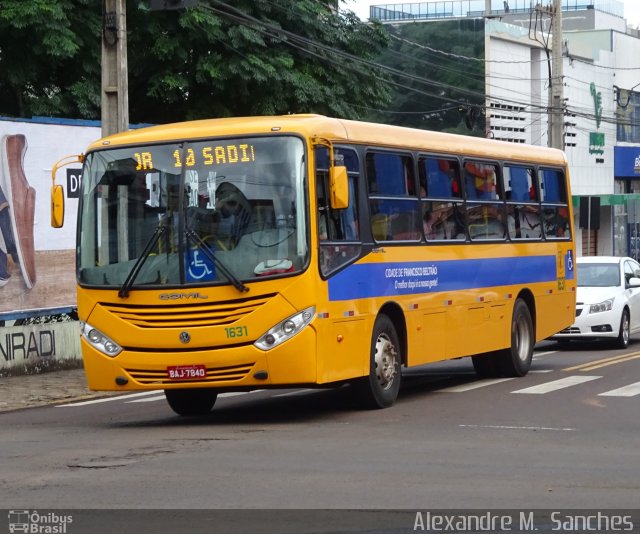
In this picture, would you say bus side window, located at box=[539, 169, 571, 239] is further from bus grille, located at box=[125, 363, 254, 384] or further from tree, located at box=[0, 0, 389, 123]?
tree, located at box=[0, 0, 389, 123]

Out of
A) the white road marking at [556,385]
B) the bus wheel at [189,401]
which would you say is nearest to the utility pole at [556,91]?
the white road marking at [556,385]

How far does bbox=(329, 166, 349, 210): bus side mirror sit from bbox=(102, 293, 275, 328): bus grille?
42.5 inches

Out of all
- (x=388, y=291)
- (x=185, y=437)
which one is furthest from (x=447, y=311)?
(x=185, y=437)

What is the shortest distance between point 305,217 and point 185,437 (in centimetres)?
235

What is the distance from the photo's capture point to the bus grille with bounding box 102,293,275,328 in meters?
13.2

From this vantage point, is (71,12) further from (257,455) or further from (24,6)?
(257,455)

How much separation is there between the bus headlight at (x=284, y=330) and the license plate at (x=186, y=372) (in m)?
0.59

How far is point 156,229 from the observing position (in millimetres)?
13648

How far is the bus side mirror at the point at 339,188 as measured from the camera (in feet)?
43.7

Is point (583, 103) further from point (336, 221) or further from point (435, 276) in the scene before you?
point (336, 221)

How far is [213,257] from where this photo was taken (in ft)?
43.8

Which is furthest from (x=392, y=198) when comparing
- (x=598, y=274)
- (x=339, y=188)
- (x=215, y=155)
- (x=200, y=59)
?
(x=200, y=59)

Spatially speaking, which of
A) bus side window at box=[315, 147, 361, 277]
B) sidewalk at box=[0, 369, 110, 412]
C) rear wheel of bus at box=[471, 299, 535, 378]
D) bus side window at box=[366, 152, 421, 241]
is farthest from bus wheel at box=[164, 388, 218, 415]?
rear wheel of bus at box=[471, 299, 535, 378]

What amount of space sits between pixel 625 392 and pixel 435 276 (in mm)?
2640
